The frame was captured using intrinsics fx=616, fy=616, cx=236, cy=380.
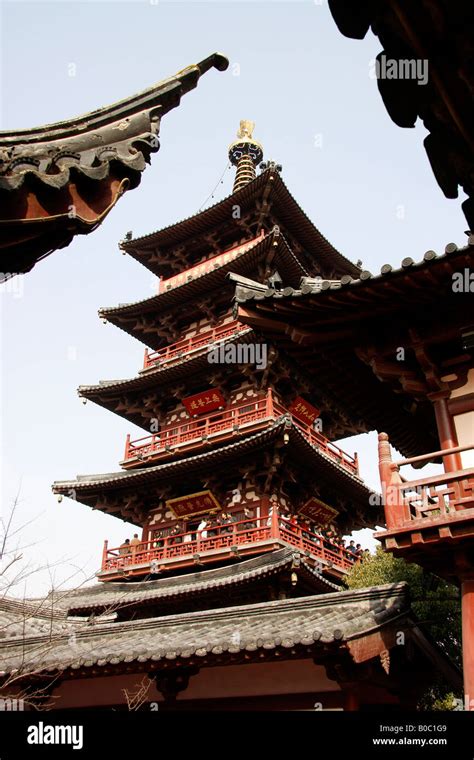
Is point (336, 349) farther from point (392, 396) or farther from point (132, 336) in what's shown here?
point (132, 336)

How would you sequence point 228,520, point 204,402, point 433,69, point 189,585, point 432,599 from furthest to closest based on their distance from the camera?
point 204,402 < point 228,520 < point 189,585 < point 432,599 < point 433,69

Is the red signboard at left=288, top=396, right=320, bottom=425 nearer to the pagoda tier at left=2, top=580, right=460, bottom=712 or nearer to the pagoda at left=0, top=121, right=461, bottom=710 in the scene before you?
the pagoda at left=0, top=121, right=461, bottom=710

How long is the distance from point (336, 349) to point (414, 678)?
5.76 m

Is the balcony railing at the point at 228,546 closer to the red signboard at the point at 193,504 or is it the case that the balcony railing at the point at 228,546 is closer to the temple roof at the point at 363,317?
the red signboard at the point at 193,504

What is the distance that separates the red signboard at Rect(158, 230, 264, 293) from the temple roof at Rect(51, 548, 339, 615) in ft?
37.8

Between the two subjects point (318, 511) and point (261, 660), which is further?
point (318, 511)

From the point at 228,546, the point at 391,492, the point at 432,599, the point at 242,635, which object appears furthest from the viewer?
the point at 228,546

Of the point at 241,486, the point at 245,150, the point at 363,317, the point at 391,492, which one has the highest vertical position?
the point at 245,150

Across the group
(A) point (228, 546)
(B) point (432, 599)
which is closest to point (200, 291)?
(A) point (228, 546)

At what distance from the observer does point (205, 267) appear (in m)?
25.5

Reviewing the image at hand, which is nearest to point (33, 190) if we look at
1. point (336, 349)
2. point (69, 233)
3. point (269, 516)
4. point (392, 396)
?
point (69, 233)

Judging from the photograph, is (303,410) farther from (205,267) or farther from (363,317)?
(363,317)

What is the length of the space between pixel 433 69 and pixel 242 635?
9109mm

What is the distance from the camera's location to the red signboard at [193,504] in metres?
19.8
